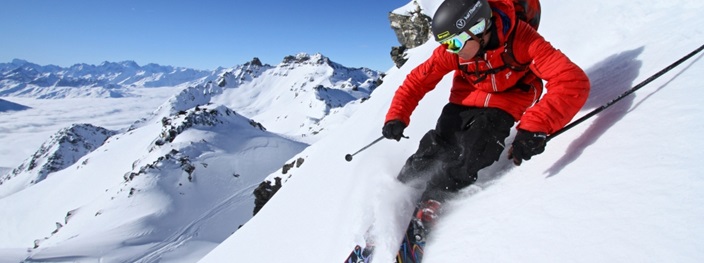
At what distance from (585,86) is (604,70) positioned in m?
1.41

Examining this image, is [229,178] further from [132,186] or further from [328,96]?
[328,96]

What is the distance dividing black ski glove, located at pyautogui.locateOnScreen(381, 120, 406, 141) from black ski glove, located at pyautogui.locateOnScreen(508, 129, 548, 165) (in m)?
1.47

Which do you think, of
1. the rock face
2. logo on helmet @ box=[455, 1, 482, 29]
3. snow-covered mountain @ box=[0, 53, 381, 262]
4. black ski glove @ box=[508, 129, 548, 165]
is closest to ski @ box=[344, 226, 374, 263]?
black ski glove @ box=[508, 129, 548, 165]

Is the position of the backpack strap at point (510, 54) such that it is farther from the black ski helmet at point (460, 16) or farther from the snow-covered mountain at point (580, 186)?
the snow-covered mountain at point (580, 186)

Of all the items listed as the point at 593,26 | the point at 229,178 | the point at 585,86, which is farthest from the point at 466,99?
the point at 229,178

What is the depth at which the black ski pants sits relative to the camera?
3094 millimetres

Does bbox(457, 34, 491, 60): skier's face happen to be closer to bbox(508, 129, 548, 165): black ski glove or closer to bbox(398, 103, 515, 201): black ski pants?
bbox(398, 103, 515, 201): black ski pants

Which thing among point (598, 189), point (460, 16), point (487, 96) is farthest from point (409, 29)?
point (598, 189)

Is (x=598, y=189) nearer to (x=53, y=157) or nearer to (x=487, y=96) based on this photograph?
(x=487, y=96)

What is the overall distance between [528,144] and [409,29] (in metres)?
25.0

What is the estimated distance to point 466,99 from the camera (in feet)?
12.5

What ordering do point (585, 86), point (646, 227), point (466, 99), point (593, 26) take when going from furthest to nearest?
point (593, 26), point (466, 99), point (585, 86), point (646, 227)

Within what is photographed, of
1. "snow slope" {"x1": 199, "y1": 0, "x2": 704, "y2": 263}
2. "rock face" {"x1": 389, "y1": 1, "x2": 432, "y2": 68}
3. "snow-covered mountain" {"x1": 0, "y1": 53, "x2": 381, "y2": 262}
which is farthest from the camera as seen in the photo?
"snow-covered mountain" {"x1": 0, "y1": 53, "x2": 381, "y2": 262}

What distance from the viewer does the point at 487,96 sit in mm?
3594
